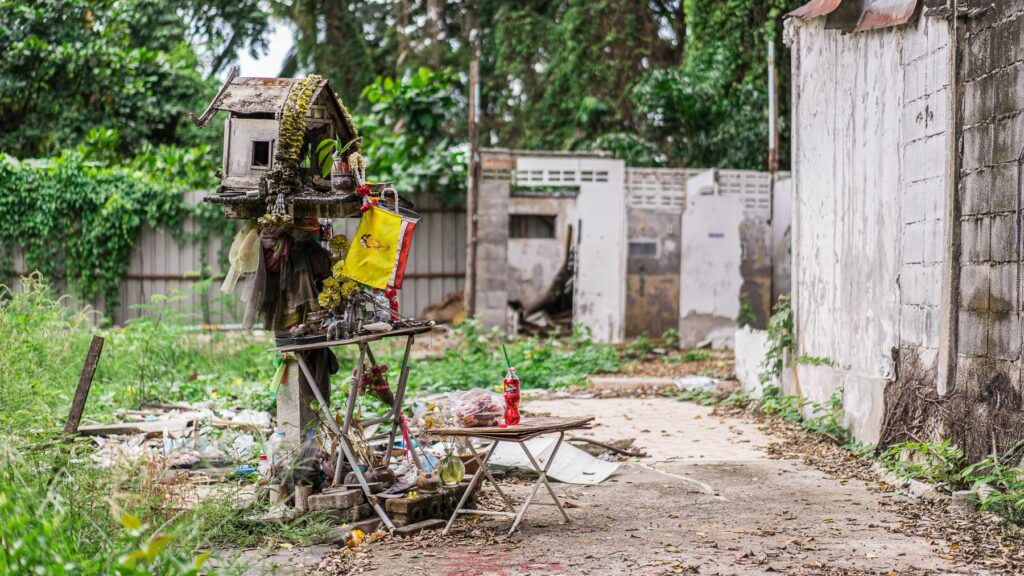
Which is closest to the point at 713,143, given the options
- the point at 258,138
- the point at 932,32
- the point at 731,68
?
the point at 731,68

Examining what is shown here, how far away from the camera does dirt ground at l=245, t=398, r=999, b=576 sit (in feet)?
16.0

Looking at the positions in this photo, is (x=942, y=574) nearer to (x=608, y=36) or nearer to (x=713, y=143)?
(x=713, y=143)

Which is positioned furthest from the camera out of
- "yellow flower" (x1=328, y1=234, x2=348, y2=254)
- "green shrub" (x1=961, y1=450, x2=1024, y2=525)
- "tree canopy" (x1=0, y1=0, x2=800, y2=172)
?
"tree canopy" (x1=0, y1=0, x2=800, y2=172)

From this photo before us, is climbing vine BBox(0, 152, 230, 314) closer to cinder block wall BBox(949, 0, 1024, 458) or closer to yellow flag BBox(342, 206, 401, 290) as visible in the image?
yellow flag BBox(342, 206, 401, 290)

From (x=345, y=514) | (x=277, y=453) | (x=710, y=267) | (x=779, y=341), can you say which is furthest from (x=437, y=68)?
(x=345, y=514)

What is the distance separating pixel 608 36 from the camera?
21656mm

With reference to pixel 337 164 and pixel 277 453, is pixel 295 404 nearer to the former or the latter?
pixel 277 453

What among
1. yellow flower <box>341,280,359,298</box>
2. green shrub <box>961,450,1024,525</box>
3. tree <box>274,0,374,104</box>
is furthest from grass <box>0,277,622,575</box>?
tree <box>274,0,374,104</box>

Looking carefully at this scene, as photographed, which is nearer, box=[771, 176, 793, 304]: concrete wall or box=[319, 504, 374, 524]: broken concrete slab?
box=[319, 504, 374, 524]: broken concrete slab

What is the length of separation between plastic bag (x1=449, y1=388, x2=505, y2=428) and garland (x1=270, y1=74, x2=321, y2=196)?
162cm

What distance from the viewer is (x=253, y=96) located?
→ 6254 millimetres

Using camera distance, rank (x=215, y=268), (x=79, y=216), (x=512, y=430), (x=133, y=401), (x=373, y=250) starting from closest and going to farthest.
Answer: (x=512, y=430), (x=373, y=250), (x=133, y=401), (x=79, y=216), (x=215, y=268)

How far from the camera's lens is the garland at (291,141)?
19.4 feet

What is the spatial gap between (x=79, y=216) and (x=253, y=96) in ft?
36.8
